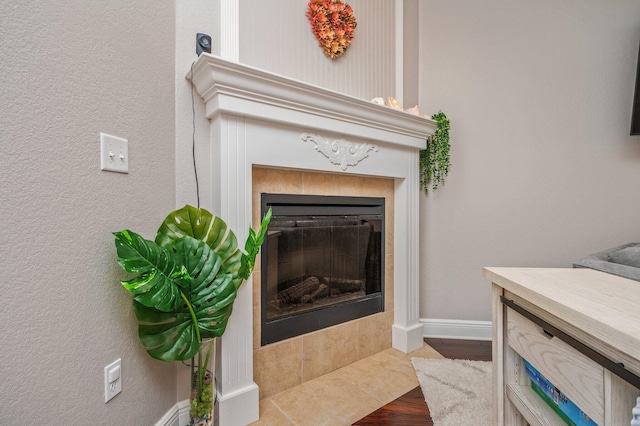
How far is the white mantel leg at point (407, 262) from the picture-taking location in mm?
2145

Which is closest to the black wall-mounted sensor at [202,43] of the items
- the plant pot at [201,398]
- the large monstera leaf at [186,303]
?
the large monstera leaf at [186,303]

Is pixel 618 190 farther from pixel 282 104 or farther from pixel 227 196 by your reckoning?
pixel 227 196

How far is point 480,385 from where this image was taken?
5.54ft

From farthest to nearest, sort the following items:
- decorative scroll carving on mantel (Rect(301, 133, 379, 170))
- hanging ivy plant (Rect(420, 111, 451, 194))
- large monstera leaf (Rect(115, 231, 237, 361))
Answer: hanging ivy plant (Rect(420, 111, 451, 194)), decorative scroll carving on mantel (Rect(301, 133, 379, 170)), large monstera leaf (Rect(115, 231, 237, 361))

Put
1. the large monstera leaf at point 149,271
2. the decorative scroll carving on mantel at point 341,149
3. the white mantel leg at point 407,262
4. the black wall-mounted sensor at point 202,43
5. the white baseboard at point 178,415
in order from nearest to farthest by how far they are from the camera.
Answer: the large monstera leaf at point 149,271
the white baseboard at point 178,415
the black wall-mounted sensor at point 202,43
the decorative scroll carving on mantel at point 341,149
the white mantel leg at point 407,262

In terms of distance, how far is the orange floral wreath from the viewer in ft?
5.81

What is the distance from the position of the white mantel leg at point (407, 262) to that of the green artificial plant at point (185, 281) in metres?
1.25

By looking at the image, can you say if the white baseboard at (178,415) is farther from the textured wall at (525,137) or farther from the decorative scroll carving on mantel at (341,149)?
the textured wall at (525,137)

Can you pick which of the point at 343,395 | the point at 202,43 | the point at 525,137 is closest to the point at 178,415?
the point at 343,395

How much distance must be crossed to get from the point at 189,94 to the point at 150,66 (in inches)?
7.9

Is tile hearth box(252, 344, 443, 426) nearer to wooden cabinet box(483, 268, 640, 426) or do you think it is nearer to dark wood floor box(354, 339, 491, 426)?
dark wood floor box(354, 339, 491, 426)

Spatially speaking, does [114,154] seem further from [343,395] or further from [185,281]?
[343,395]

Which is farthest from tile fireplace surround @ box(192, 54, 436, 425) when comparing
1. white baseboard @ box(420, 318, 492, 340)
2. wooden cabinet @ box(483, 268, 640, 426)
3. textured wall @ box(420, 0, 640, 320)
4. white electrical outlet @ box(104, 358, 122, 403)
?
white baseboard @ box(420, 318, 492, 340)

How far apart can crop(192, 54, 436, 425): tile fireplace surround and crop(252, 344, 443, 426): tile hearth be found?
16 cm
